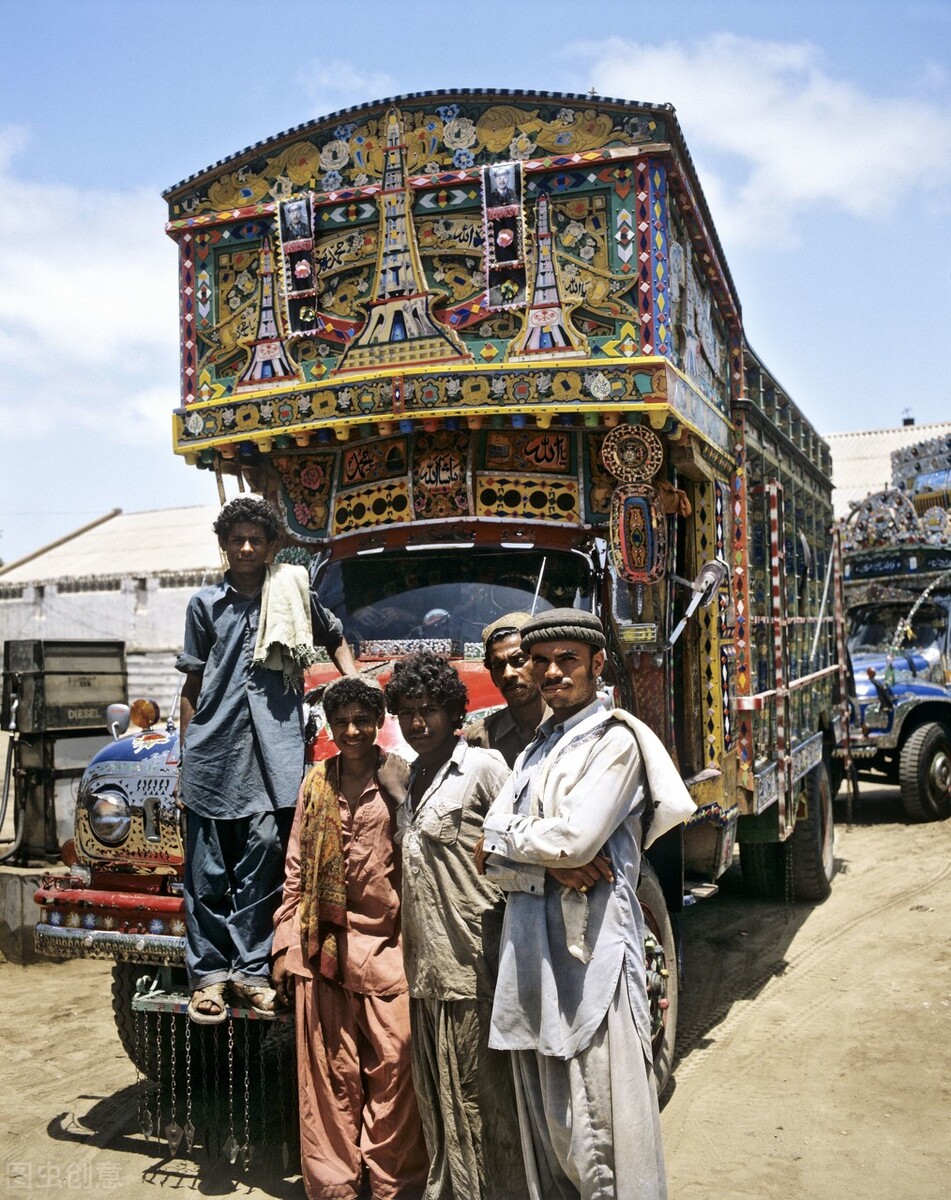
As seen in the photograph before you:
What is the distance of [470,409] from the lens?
4848mm

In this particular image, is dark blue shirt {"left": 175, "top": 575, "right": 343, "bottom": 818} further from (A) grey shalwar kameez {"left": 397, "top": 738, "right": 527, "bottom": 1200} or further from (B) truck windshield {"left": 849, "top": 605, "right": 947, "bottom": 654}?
(B) truck windshield {"left": 849, "top": 605, "right": 947, "bottom": 654}

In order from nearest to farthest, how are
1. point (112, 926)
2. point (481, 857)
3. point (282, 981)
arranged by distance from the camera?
point (481, 857) < point (282, 981) < point (112, 926)

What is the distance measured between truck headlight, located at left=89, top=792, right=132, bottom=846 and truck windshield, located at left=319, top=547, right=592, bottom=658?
123cm

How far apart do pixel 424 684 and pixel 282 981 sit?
105cm

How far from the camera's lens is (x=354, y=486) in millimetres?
5461

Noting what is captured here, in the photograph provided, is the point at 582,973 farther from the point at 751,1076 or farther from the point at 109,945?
the point at 751,1076

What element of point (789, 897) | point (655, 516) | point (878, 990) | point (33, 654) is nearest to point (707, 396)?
point (655, 516)

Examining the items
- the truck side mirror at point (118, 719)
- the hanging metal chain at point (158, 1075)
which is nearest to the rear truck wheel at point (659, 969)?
the hanging metal chain at point (158, 1075)

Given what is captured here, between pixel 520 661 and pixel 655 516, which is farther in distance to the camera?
pixel 655 516

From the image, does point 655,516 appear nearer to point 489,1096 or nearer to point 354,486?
point 354,486

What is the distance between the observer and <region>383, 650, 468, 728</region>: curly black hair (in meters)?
3.53

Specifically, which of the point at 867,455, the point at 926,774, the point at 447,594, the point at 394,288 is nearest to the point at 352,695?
the point at 447,594

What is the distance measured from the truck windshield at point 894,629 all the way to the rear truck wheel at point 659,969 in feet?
30.3

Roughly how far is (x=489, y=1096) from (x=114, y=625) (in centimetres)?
2328
